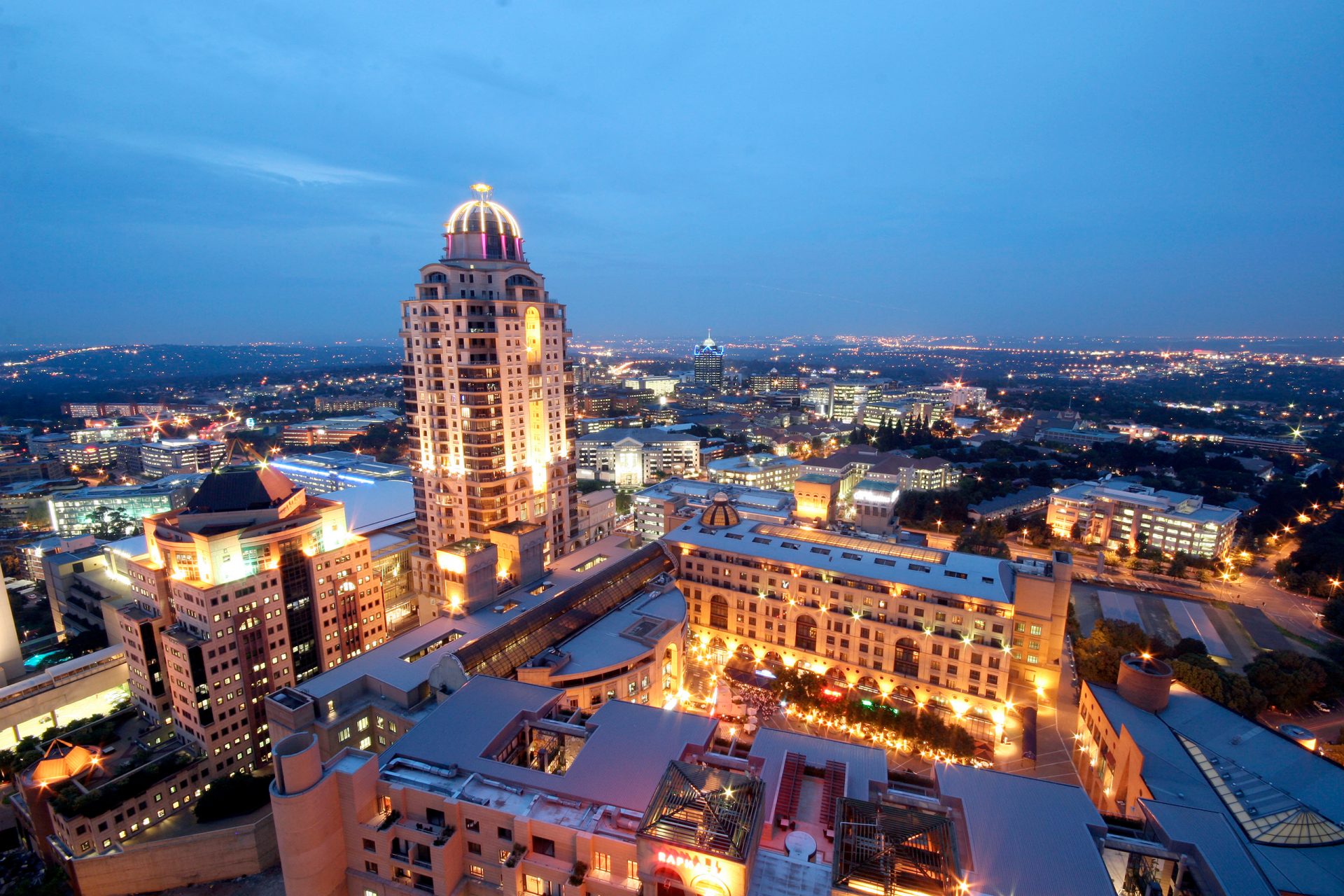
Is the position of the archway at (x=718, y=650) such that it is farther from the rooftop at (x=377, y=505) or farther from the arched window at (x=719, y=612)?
the rooftop at (x=377, y=505)

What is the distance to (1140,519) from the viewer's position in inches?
3113

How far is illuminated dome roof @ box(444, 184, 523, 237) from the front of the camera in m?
50.9

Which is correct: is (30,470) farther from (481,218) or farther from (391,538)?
(481,218)

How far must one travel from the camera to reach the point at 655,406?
184250mm

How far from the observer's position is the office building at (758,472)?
323ft

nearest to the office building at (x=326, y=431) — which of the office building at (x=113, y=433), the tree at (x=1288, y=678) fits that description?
the office building at (x=113, y=433)

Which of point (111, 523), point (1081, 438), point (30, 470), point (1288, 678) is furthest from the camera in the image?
point (1081, 438)

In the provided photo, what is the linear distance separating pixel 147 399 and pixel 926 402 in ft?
781

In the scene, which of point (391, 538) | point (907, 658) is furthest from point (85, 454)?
point (907, 658)

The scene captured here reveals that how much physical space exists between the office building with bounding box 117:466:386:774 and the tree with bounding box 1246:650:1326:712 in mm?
67724

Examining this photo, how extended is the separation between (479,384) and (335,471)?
190 ft

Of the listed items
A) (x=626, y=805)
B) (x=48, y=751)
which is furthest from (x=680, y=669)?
(x=48, y=751)

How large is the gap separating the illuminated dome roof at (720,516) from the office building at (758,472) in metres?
37.4

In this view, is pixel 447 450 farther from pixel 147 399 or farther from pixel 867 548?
pixel 147 399
